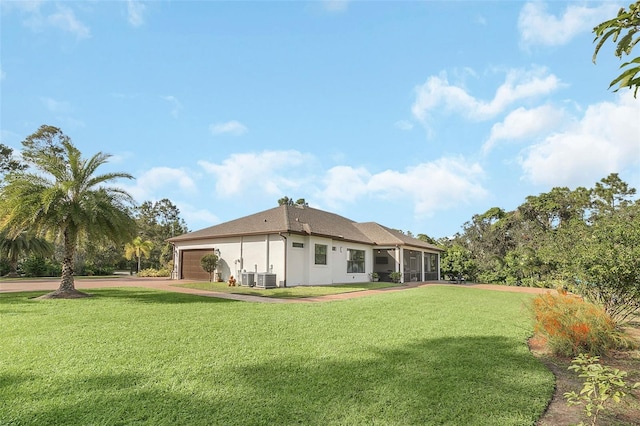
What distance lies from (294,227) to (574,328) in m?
14.9

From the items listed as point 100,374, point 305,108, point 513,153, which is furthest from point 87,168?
point 513,153

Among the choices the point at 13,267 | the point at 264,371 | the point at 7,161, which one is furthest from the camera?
the point at 7,161

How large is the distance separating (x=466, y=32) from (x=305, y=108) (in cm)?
754

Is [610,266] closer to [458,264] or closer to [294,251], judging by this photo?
[294,251]

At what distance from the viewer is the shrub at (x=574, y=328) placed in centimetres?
584

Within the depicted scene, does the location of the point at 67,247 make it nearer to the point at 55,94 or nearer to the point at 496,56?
the point at 55,94

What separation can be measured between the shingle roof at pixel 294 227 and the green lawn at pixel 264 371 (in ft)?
37.7

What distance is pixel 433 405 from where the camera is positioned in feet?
Answer: 12.0

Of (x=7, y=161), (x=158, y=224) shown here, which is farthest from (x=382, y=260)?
(x=158, y=224)

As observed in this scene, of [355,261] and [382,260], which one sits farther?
[382,260]

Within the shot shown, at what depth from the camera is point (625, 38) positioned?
81.0 inches

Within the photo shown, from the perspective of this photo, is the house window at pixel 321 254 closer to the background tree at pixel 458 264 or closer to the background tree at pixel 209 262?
the background tree at pixel 209 262

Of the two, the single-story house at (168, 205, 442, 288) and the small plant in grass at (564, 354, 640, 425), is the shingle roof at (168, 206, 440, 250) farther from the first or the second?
the small plant in grass at (564, 354, 640, 425)

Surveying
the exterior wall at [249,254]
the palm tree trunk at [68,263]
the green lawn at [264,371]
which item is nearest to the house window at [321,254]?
the exterior wall at [249,254]
